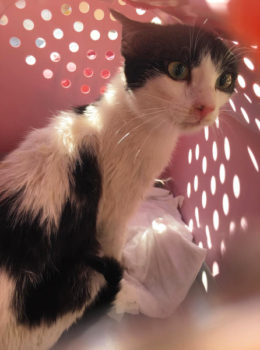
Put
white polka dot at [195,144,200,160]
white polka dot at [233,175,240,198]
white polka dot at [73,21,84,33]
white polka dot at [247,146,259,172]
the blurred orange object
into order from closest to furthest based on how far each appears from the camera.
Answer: the blurred orange object, white polka dot at [247,146,259,172], white polka dot at [233,175,240,198], white polka dot at [73,21,84,33], white polka dot at [195,144,200,160]

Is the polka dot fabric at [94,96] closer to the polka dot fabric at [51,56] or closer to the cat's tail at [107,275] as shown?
the polka dot fabric at [51,56]

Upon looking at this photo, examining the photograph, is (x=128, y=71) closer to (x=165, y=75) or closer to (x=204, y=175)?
(x=165, y=75)

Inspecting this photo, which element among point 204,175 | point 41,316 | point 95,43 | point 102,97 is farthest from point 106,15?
point 41,316

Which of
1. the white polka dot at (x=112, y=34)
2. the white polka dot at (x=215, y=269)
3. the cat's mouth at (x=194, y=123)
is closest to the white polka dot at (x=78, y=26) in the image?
the white polka dot at (x=112, y=34)

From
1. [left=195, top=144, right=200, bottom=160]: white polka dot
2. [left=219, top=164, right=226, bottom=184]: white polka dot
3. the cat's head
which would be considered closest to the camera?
the cat's head

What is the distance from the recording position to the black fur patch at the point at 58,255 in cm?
69

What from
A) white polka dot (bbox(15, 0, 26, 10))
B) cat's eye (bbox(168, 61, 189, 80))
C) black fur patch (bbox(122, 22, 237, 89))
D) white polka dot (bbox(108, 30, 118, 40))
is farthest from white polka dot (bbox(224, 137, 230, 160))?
white polka dot (bbox(15, 0, 26, 10))

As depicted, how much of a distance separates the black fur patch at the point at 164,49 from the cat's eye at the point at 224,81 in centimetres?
1

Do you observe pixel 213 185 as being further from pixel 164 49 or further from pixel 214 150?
pixel 164 49

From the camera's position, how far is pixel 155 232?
3.86ft

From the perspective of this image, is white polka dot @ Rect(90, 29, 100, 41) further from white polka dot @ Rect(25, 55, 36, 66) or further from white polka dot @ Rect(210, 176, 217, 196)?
white polka dot @ Rect(210, 176, 217, 196)

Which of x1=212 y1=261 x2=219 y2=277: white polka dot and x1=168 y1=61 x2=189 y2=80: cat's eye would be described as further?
x1=212 y1=261 x2=219 y2=277: white polka dot

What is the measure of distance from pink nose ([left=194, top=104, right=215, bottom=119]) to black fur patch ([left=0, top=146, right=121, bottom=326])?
273 mm

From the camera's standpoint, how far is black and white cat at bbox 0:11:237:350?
69cm
